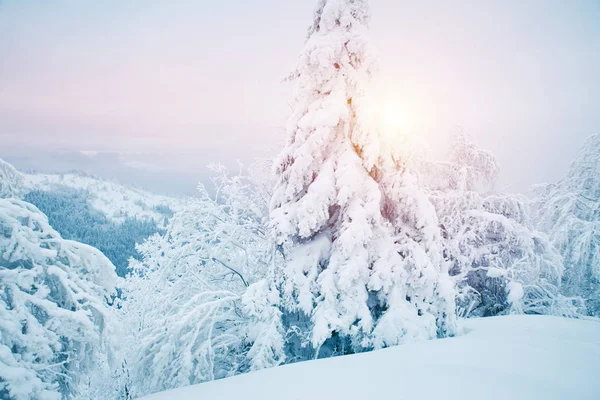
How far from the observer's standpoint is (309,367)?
15.8 feet

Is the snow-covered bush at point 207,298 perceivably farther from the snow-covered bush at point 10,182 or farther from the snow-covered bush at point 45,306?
the snow-covered bush at point 10,182

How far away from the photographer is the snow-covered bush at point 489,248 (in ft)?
42.1

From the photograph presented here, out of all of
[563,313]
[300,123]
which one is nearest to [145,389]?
[300,123]

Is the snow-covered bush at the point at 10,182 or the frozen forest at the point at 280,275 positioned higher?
the snow-covered bush at the point at 10,182

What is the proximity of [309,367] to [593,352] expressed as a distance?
197 inches

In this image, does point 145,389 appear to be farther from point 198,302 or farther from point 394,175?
point 394,175

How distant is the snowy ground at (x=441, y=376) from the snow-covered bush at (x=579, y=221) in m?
11.3

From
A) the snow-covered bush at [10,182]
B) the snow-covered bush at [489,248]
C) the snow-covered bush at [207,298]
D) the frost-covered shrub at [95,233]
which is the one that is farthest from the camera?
the frost-covered shrub at [95,233]

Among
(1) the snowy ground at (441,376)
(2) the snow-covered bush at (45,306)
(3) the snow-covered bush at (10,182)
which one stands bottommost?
(1) the snowy ground at (441,376)

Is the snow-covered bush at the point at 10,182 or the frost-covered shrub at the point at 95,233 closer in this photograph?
the snow-covered bush at the point at 10,182

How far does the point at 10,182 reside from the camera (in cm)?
503

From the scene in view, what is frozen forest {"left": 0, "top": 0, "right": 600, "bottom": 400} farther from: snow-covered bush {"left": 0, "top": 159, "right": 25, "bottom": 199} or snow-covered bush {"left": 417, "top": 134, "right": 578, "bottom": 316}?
snow-covered bush {"left": 417, "top": 134, "right": 578, "bottom": 316}

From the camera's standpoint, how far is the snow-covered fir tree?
7.00 meters

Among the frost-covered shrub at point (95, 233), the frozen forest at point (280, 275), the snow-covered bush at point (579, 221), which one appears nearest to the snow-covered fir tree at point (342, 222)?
the frozen forest at point (280, 275)
